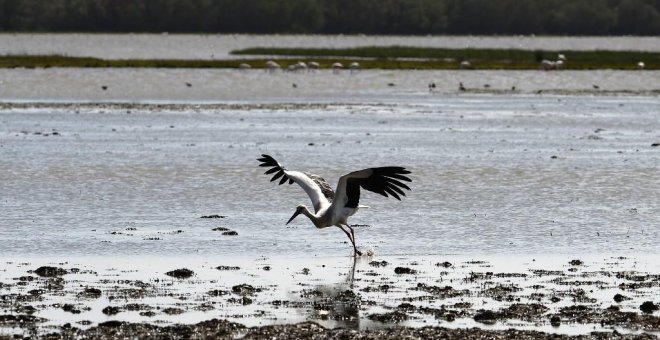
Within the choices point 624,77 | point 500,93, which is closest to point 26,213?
point 500,93

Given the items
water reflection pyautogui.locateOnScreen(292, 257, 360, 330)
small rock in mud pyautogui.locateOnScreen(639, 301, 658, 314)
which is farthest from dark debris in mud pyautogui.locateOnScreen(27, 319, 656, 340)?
small rock in mud pyautogui.locateOnScreen(639, 301, 658, 314)

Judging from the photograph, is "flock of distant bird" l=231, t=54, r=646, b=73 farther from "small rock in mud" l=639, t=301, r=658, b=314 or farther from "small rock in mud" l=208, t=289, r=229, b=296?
"small rock in mud" l=639, t=301, r=658, b=314

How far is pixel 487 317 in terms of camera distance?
1193cm

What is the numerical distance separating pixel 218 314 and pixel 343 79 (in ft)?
162

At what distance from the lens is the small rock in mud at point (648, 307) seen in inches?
481

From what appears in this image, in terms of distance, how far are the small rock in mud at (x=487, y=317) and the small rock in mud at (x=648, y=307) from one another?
1213 millimetres

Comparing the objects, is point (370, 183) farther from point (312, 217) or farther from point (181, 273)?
point (181, 273)

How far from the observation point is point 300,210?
15562mm

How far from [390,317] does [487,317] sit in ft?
2.47

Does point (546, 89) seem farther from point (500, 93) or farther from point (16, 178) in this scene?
point (16, 178)

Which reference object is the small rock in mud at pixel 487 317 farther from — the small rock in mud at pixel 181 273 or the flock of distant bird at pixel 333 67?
the flock of distant bird at pixel 333 67

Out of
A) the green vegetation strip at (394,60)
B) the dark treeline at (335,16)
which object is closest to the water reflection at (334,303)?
the green vegetation strip at (394,60)

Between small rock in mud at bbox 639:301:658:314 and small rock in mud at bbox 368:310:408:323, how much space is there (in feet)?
6.22

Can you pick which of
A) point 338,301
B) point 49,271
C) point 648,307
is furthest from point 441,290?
point 49,271
